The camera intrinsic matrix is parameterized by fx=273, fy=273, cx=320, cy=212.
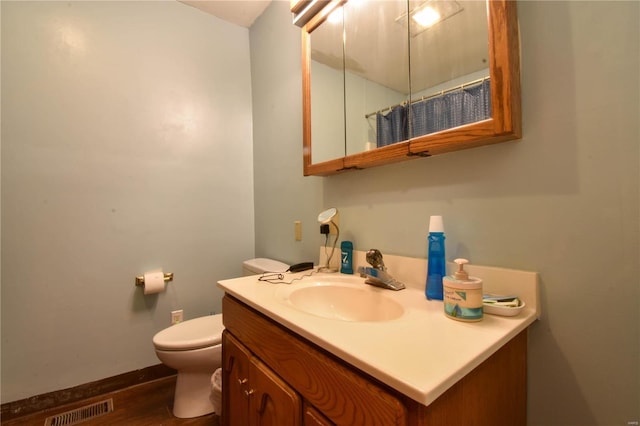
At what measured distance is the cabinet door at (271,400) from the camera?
627 mm

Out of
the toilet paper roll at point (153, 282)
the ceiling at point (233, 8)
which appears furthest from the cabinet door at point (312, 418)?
the ceiling at point (233, 8)

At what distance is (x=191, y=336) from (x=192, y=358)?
0.11m

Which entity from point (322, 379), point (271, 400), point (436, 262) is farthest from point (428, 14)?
point (271, 400)

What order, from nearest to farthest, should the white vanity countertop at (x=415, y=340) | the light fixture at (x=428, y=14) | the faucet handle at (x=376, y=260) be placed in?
the white vanity countertop at (x=415, y=340)
the light fixture at (x=428, y=14)
the faucet handle at (x=376, y=260)

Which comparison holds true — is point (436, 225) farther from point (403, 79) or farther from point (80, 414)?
point (80, 414)

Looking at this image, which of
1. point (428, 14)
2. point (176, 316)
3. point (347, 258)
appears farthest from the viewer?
point (176, 316)

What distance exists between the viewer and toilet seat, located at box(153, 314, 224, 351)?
119 centimetres

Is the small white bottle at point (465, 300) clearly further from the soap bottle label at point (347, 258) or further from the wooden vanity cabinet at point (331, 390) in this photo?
the soap bottle label at point (347, 258)

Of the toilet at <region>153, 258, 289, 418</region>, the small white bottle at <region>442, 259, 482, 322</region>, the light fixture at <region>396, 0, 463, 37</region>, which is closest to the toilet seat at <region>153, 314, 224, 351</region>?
the toilet at <region>153, 258, 289, 418</region>

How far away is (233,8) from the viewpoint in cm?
177

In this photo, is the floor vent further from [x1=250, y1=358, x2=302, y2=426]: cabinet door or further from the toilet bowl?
[x1=250, y1=358, x2=302, y2=426]: cabinet door

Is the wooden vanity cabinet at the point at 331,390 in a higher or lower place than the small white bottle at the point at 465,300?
lower

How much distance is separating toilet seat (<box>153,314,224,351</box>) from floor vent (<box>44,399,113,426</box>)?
49 cm

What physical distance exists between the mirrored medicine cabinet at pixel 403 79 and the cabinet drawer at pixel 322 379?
632 mm
